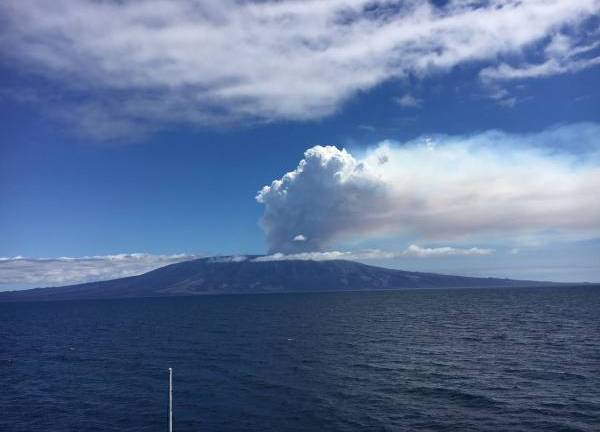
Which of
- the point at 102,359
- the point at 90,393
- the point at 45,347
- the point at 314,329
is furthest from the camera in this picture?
the point at 314,329

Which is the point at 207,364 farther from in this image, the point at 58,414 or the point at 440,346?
the point at 440,346

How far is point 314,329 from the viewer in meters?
Answer: 168

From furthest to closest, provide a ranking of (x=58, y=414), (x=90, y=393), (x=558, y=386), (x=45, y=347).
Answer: (x=45, y=347)
(x=90, y=393)
(x=558, y=386)
(x=58, y=414)

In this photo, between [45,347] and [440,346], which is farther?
[45,347]

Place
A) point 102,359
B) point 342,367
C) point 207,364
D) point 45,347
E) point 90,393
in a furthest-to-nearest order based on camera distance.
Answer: point 45,347, point 102,359, point 207,364, point 342,367, point 90,393

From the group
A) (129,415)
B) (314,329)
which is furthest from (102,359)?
(314,329)

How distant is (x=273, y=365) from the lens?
9756cm

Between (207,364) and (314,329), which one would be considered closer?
(207,364)

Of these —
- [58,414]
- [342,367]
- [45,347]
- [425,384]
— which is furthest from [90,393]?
[45,347]

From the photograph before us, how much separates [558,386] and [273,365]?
54916 mm

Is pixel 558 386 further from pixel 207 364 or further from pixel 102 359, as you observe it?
pixel 102 359

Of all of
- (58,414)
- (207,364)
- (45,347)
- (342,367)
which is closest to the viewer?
(58,414)

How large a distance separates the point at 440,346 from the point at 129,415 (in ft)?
Result: 265

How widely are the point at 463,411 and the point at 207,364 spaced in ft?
197
